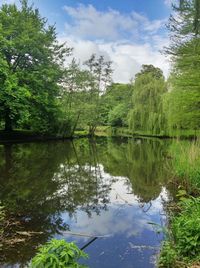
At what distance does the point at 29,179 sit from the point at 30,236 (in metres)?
4.38

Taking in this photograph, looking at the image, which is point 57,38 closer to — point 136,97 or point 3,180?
point 136,97

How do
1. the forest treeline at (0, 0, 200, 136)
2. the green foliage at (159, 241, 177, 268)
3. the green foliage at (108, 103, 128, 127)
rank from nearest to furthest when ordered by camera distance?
the green foliage at (159, 241, 177, 268)
the forest treeline at (0, 0, 200, 136)
the green foliage at (108, 103, 128, 127)

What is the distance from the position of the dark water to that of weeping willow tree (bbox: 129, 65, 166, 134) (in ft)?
52.1

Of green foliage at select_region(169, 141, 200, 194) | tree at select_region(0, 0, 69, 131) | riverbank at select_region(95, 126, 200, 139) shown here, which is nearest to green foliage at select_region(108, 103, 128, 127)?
riverbank at select_region(95, 126, 200, 139)

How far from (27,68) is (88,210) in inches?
734

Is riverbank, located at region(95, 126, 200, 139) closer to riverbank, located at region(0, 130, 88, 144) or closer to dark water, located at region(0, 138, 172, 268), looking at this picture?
dark water, located at region(0, 138, 172, 268)

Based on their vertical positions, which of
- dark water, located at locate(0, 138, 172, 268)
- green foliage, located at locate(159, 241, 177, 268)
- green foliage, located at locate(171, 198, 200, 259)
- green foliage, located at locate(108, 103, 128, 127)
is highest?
green foliage, located at locate(108, 103, 128, 127)

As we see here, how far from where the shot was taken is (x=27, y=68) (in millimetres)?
22125

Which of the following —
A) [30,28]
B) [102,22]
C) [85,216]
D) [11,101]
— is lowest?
[85,216]

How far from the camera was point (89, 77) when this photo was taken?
30.2m

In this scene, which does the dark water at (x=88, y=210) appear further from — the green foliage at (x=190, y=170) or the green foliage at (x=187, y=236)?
the green foliage at (x=190, y=170)

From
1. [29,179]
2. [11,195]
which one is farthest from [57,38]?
[11,195]

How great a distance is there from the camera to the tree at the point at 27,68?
760 inches

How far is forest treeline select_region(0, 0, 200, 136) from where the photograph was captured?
11586 mm
